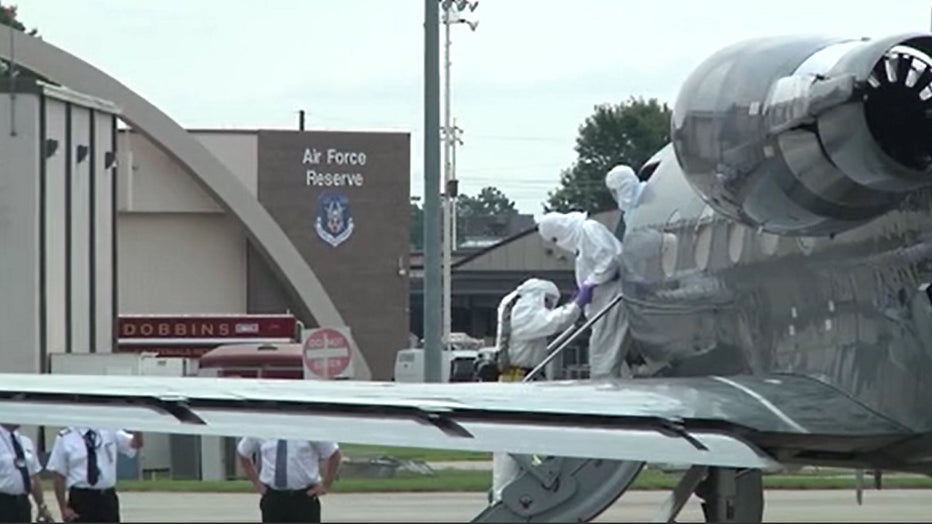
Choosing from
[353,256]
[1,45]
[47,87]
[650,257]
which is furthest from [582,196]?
[650,257]

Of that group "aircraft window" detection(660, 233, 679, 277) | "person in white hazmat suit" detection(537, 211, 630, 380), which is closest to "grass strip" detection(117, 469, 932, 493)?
"person in white hazmat suit" detection(537, 211, 630, 380)

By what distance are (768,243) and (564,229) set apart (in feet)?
7.72

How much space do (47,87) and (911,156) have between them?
93.4 ft

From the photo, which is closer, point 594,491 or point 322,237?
point 594,491

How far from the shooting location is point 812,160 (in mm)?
→ 10836

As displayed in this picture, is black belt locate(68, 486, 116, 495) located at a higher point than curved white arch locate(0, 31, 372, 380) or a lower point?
lower

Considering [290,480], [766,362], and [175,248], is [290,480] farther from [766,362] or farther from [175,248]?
[175,248]

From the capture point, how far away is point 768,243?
40.5 feet

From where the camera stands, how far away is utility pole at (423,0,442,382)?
2252cm

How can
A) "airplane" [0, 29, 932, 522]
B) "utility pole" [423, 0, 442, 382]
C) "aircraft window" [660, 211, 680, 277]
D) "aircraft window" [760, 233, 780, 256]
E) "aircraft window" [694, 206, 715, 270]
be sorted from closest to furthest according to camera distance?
"airplane" [0, 29, 932, 522] → "aircraft window" [760, 233, 780, 256] → "aircraft window" [694, 206, 715, 270] → "aircraft window" [660, 211, 680, 277] → "utility pole" [423, 0, 442, 382]

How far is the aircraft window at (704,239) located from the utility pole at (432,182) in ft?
30.1

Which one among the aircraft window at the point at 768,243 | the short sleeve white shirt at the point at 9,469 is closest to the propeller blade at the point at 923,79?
the aircraft window at the point at 768,243

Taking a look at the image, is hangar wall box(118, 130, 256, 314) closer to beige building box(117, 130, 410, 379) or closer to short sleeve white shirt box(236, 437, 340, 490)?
beige building box(117, 130, 410, 379)

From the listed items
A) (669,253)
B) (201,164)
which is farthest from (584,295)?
(201,164)
